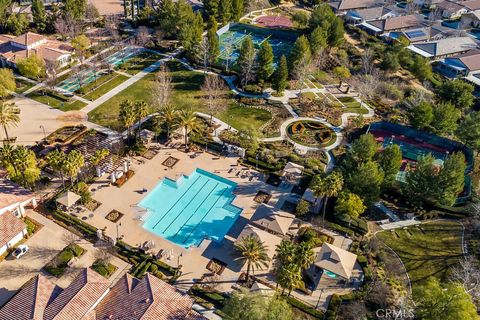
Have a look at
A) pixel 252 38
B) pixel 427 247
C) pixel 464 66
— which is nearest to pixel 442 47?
pixel 464 66

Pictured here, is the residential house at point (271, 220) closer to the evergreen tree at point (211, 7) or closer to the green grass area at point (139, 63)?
the green grass area at point (139, 63)

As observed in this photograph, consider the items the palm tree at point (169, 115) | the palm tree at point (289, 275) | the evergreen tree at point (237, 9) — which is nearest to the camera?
the palm tree at point (289, 275)

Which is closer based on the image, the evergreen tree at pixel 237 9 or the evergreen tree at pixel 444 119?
the evergreen tree at pixel 444 119

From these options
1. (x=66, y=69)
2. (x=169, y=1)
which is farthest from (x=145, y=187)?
(x=169, y=1)

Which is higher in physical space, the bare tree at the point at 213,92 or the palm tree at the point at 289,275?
the bare tree at the point at 213,92

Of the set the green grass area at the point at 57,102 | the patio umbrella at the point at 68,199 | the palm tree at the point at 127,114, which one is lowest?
the patio umbrella at the point at 68,199

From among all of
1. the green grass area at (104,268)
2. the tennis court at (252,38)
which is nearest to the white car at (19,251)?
the green grass area at (104,268)

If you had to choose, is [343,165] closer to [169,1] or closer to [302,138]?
[302,138]
